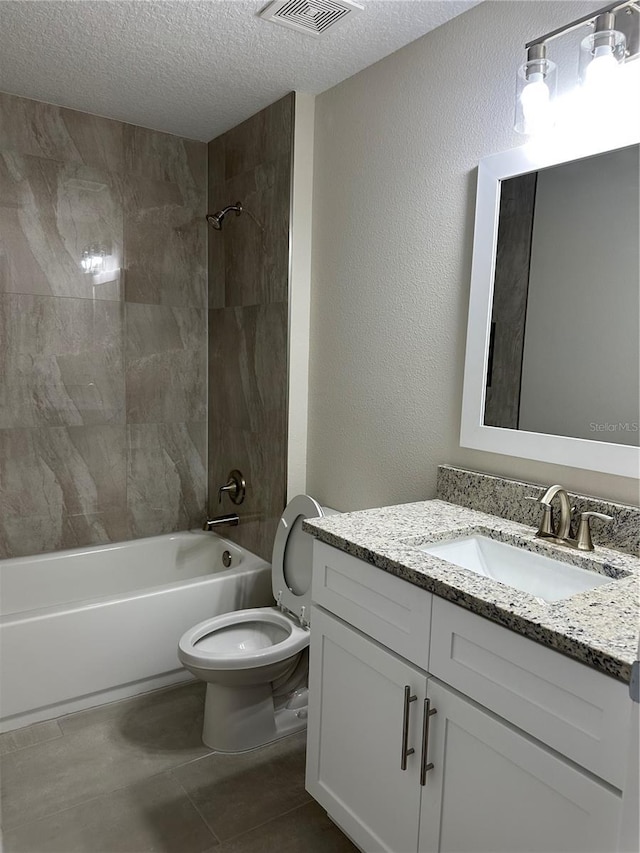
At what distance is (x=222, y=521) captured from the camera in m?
3.04

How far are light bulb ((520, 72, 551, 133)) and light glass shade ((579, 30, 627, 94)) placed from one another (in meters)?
0.12

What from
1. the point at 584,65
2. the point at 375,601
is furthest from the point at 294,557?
the point at 584,65

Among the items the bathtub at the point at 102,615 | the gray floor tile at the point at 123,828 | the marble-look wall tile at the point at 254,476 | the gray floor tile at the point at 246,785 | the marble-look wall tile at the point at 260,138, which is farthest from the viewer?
the marble-look wall tile at the point at 254,476

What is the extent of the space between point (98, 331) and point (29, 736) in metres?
1.69

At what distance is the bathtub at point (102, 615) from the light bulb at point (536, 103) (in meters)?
1.99

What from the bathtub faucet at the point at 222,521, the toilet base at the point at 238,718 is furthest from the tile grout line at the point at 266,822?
the bathtub faucet at the point at 222,521

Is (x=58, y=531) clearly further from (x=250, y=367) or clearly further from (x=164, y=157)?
(x=164, y=157)

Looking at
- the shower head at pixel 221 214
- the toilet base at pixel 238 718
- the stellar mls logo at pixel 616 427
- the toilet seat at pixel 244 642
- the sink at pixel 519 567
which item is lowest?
the toilet base at pixel 238 718

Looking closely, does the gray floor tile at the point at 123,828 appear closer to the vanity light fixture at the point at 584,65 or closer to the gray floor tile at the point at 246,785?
the gray floor tile at the point at 246,785

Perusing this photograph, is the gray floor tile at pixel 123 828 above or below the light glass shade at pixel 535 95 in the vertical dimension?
below

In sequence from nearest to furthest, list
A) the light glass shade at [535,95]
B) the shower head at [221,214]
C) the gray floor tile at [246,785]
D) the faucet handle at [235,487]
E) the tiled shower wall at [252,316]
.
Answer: the light glass shade at [535,95]
the gray floor tile at [246,785]
the tiled shower wall at [252,316]
the shower head at [221,214]
the faucet handle at [235,487]

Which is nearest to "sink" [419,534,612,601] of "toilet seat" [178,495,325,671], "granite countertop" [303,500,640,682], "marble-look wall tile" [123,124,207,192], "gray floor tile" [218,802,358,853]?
"granite countertop" [303,500,640,682]

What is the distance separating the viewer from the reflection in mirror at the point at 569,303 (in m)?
1.52

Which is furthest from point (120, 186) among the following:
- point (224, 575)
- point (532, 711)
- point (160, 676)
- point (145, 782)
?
point (532, 711)
